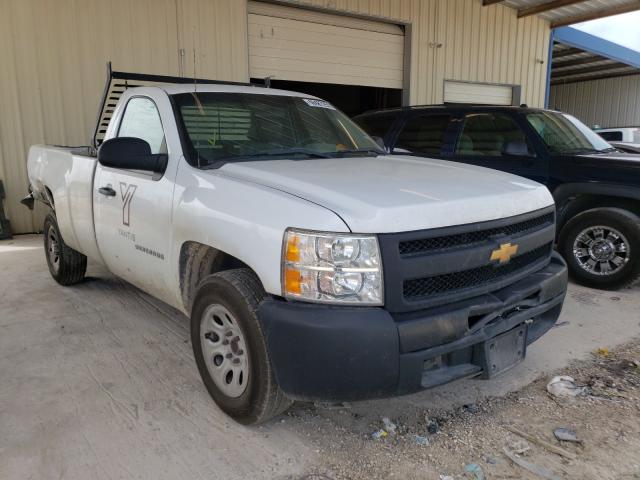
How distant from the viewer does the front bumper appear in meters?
2.21

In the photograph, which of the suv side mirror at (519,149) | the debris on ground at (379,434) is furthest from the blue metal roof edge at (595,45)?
the debris on ground at (379,434)

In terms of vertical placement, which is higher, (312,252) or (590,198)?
(312,252)

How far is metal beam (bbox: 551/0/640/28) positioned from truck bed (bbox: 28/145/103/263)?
14036 mm

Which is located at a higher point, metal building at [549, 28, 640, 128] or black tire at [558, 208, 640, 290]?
metal building at [549, 28, 640, 128]

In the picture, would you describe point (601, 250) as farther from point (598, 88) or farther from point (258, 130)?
point (598, 88)

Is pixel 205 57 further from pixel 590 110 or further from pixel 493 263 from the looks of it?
pixel 590 110

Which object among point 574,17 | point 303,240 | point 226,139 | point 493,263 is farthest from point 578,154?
point 574,17

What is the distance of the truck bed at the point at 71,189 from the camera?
4199 mm

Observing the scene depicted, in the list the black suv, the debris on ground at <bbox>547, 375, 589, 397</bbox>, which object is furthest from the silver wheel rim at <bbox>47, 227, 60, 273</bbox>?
the debris on ground at <bbox>547, 375, 589, 397</bbox>

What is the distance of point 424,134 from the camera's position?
641cm

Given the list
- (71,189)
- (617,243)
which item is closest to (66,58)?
(71,189)

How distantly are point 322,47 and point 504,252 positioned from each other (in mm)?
8884

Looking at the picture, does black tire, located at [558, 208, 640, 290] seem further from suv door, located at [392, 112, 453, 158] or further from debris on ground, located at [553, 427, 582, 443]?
debris on ground, located at [553, 427, 582, 443]

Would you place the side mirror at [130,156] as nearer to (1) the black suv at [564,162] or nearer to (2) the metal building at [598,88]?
(1) the black suv at [564,162]
